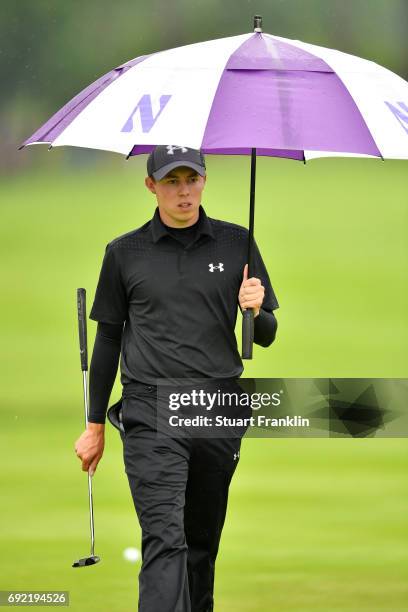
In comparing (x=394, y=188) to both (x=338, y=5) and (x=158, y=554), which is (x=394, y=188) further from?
(x=158, y=554)

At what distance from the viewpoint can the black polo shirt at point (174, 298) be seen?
6125mm

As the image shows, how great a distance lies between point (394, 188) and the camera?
16.2m

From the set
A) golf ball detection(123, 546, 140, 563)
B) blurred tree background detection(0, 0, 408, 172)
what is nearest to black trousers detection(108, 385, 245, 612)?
golf ball detection(123, 546, 140, 563)

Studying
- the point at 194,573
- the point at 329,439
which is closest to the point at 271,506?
the point at 329,439

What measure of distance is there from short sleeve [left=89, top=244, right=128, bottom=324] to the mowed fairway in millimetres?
1591

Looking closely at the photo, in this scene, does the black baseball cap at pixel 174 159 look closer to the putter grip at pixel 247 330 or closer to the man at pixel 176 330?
the man at pixel 176 330

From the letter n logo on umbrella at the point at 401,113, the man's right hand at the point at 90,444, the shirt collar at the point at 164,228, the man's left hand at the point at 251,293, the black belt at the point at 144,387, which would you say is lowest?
the man's right hand at the point at 90,444

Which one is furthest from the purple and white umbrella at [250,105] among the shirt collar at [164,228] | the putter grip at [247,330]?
the putter grip at [247,330]

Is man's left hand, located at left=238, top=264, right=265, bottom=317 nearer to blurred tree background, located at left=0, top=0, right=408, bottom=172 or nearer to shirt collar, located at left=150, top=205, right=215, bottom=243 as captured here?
shirt collar, located at left=150, top=205, right=215, bottom=243

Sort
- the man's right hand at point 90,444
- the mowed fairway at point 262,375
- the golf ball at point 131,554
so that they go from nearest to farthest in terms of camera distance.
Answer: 1. the man's right hand at point 90,444
2. the mowed fairway at point 262,375
3. the golf ball at point 131,554

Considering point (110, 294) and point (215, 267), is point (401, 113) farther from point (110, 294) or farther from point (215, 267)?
point (110, 294)

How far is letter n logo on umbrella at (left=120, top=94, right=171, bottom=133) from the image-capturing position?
576 cm

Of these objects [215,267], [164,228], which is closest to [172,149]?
[164,228]

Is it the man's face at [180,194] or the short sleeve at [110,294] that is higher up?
the man's face at [180,194]
